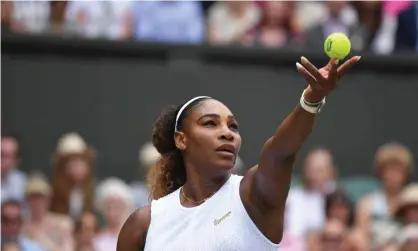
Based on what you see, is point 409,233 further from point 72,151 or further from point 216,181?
point 216,181

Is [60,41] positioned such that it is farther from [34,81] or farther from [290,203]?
[290,203]

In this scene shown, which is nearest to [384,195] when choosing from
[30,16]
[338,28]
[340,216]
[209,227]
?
[340,216]

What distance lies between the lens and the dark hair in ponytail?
15.5 ft

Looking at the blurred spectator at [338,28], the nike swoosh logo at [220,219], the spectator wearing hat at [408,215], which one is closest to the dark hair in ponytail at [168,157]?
the nike swoosh logo at [220,219]

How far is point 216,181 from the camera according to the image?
4383 millimetres

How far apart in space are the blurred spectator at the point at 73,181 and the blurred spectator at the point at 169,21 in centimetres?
132

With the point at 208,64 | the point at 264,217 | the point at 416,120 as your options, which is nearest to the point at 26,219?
the point at 208,64

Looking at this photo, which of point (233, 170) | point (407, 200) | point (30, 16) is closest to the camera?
point (233, 170)

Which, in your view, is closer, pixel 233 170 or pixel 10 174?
pixel 233 170

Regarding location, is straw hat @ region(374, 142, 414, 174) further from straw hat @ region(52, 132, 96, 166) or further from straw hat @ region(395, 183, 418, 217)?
straw hat @ region(52, 132, 96, 166)

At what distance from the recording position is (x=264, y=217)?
4.07 meters

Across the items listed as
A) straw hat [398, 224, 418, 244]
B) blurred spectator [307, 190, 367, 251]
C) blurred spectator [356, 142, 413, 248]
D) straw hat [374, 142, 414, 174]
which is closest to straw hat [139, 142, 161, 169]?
blurred spectator [307, 190, 367, 251]

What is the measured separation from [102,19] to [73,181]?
1.61m

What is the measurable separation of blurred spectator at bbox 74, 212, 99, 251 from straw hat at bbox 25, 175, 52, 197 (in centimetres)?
35
